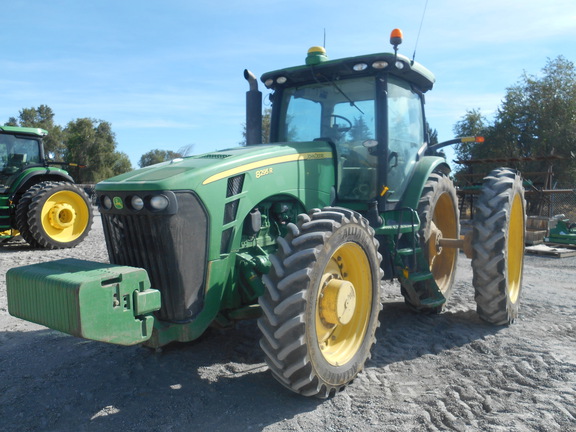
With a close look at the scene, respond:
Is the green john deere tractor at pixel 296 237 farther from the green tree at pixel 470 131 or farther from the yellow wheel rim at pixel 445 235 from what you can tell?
the green tree at pixel 470 131

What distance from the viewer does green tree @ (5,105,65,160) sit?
143ft

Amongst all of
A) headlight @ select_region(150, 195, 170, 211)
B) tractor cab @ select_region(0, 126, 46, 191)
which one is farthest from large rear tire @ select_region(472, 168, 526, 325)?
tractor cab @ select_region(0, 126, 46, 191)

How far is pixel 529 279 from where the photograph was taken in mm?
7500

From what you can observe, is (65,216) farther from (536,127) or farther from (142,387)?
(536,127)

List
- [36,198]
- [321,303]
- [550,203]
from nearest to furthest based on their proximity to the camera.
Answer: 1. [321,303]
2. [36,198]
3. [550,203]

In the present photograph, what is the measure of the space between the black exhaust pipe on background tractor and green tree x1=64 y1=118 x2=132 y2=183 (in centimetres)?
3691

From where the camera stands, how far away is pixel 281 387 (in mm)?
3367

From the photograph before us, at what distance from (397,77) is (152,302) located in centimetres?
316

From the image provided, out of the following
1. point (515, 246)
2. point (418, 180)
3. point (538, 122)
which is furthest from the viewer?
point (538, 122)

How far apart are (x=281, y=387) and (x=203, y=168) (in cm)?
158

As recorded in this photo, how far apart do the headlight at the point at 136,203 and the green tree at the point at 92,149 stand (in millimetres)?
38242

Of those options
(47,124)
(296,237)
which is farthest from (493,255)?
(47,124)

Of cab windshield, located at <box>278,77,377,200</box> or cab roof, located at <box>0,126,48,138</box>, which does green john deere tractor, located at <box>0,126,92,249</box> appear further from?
cab windshield, located at <box>278,77,377,200</box>

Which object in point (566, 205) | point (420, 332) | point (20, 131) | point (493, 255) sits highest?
point (20, 131)
